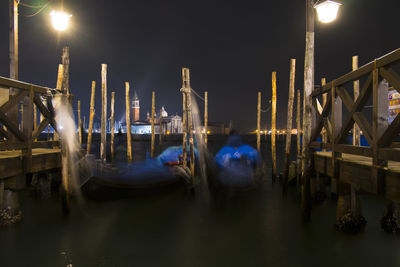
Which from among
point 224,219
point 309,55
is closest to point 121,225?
point 224,219

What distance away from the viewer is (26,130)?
4328mm

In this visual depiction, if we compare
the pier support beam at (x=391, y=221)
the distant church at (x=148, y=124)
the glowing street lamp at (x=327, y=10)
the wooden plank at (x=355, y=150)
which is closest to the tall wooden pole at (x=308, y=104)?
the glowing street lamp at (x=327, y=10)

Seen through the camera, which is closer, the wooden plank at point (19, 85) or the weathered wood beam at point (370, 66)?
the weathered wood beam at point (370, 66)

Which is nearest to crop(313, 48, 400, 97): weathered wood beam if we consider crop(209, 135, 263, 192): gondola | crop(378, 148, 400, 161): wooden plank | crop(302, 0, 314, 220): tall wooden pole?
crop(302, 0, 314, 220): tall wooden pole

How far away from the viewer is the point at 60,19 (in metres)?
5.09

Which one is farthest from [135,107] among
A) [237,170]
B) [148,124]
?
[237,170]

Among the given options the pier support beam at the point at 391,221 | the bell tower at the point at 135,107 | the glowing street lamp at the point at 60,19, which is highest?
the bell tower at the point at 135,107

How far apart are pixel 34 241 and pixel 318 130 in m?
5.96

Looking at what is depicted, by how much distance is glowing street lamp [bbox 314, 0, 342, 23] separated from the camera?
4243 millimetres

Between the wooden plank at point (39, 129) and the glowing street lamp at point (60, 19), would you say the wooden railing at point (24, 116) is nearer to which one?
the wooden plank at point (39, 129)

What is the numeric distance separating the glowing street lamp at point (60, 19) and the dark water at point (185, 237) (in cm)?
435

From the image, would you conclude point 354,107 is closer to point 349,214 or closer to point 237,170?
point 349,214

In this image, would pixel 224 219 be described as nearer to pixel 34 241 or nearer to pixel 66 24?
pixel 34 241

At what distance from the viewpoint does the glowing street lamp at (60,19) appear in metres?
5.06
